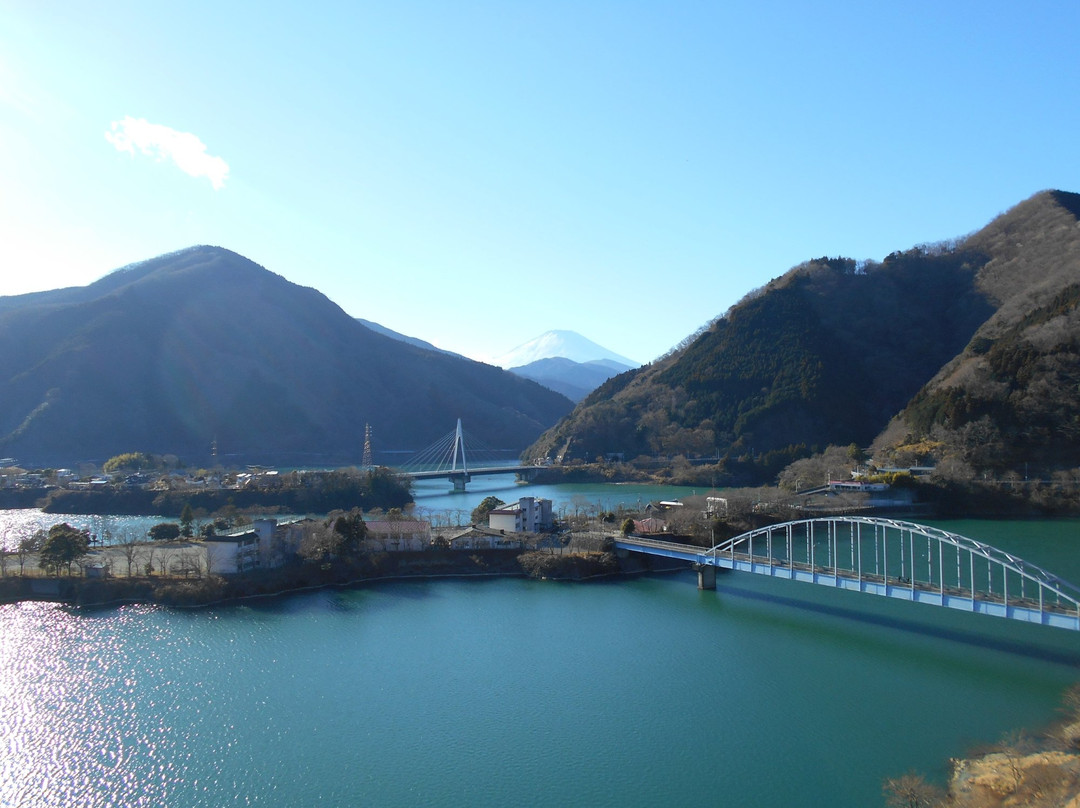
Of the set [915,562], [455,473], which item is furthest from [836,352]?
[915,562]

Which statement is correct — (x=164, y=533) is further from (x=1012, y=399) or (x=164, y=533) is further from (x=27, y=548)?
(x=1012, y=399)

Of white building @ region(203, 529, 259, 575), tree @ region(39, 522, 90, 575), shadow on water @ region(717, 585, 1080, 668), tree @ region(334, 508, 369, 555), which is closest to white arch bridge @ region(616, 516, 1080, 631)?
shadow on water @ region(717, 585, 1080, 668)

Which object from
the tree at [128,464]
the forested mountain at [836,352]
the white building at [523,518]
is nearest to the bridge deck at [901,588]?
the white building at [523,518]

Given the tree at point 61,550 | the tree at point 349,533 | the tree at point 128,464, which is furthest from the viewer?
the tree at point 128,464

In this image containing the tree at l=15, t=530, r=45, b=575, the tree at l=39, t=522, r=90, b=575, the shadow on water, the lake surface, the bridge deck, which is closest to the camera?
the lake surface

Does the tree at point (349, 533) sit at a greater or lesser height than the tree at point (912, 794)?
greater

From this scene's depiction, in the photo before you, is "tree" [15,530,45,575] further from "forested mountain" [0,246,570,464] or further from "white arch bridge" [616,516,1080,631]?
"forested mountain" [0,246,570,464]

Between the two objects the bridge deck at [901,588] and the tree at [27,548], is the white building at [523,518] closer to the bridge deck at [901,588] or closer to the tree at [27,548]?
the bridge deck at [901,588]

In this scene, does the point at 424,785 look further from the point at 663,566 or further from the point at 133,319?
the point at 133,319

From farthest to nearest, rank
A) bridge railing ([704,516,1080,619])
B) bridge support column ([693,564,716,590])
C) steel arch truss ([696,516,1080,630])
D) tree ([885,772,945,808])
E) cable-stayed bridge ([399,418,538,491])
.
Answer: cable-stayed bridge ([399,418,538,491])
bridge support column ([693,564,716,590])
bridge railing ([704,516,1080,619])
steel arch truss ([696,516,1080,630])
tree ([885,772,945,808])

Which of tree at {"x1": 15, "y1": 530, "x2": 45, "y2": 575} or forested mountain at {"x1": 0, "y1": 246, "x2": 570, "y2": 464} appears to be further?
forested mountain at {"x1": 0, "y1": 246, "x2": 570, "y2": 464}
